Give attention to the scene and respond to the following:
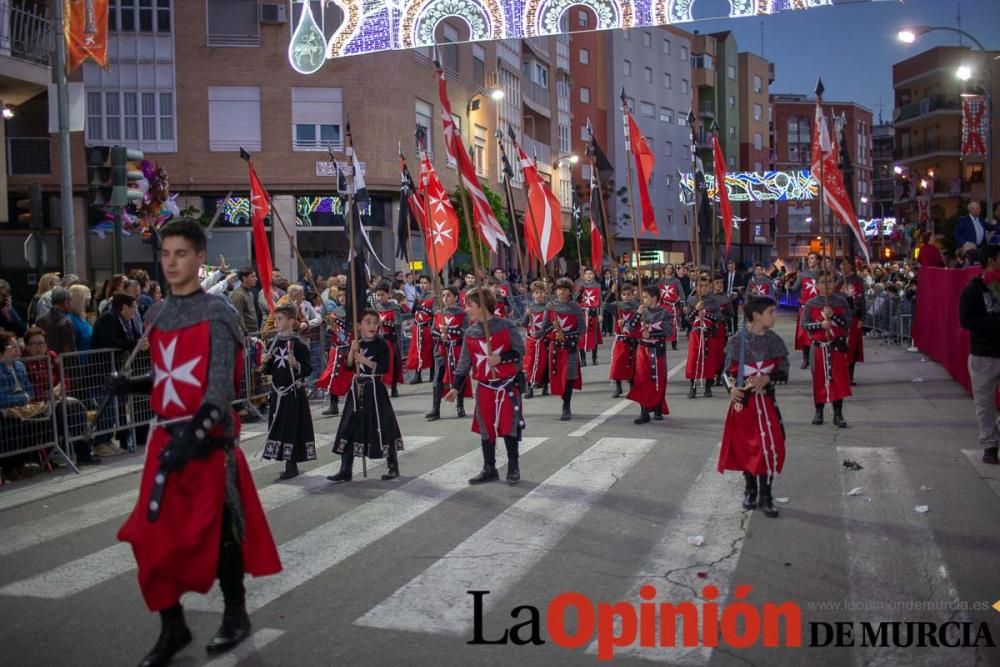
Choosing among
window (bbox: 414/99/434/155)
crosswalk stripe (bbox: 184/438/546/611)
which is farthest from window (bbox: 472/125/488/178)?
crosswalk stripe (bbox: 184/438/546/611)

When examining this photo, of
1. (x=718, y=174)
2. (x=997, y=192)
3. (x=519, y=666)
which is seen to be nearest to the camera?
(x=519, y=666)

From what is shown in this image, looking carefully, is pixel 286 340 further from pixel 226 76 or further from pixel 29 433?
pixel 226 76

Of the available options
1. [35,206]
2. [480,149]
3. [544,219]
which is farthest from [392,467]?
[480,149]

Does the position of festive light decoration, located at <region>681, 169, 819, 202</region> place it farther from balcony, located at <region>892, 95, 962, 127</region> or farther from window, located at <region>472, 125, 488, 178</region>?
balcony, located at <region>892, 95, 962, 127</region>

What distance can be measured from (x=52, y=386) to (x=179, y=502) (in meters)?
6.57

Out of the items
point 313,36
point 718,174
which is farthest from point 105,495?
point 718,174

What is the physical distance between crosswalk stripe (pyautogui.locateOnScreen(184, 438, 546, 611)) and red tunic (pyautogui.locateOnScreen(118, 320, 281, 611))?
1136 mm

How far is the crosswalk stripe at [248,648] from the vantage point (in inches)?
200

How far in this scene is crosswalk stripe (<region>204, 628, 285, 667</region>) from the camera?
5.07 metres

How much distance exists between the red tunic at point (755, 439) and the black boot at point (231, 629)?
4085mm

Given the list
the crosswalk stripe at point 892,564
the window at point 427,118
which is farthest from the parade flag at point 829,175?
the window at point 427,118

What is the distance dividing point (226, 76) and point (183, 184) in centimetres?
382

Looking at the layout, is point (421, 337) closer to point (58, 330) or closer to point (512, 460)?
point (58, 330)

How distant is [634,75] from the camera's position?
6900cm
